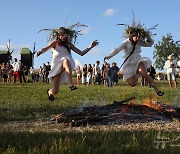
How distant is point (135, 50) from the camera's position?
40.3ft

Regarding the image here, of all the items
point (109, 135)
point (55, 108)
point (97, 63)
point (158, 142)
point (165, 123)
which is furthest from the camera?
point (97, 63)

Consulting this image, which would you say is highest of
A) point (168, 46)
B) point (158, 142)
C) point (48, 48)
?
point (168, 46)

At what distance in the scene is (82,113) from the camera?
10.4m

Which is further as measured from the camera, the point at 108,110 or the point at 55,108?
the point at 55,108

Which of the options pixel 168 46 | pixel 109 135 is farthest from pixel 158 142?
pixel 168 46

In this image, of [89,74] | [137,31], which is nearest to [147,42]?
[137,31]

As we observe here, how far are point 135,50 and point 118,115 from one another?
2.65 m

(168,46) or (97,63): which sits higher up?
(168,46)

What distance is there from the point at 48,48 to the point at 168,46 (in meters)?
80.3

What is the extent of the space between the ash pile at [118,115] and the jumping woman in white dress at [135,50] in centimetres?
129

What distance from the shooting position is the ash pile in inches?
394

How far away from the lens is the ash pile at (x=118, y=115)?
10.0 metres

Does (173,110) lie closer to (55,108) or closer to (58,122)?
(58,122)

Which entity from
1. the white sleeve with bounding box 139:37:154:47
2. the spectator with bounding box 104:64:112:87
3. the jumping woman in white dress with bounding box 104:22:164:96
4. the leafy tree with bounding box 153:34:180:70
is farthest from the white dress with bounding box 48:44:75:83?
the leafy tree with bounding box 153:34:180:70
